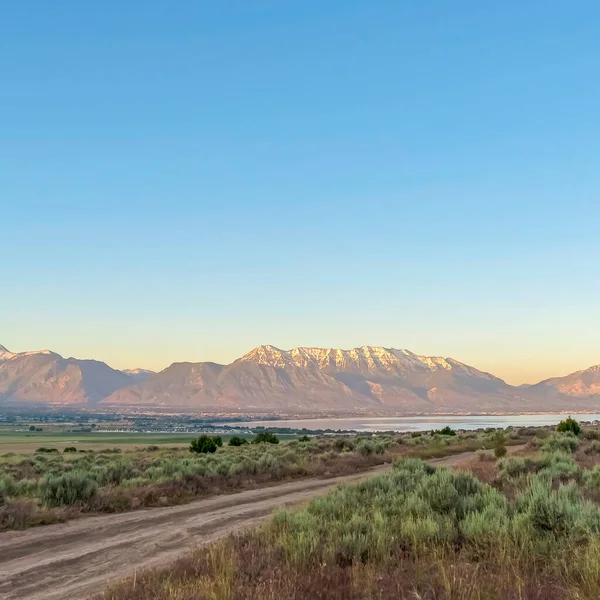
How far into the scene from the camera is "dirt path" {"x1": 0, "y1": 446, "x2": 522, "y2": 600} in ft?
34.2

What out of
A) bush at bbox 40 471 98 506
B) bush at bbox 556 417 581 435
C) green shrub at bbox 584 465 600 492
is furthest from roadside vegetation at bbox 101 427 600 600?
bush at bbox 556 417 581 435

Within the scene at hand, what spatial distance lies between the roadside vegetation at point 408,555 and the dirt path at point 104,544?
78.3 inches

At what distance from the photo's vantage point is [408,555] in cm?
946

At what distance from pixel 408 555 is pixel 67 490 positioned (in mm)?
13567

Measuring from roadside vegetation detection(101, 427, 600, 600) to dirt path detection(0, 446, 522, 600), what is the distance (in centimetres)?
199

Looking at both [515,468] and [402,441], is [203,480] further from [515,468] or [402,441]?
[402,441]

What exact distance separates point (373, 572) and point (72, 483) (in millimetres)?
14263

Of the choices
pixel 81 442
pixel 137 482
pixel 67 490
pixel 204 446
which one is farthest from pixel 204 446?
pixel 81 442

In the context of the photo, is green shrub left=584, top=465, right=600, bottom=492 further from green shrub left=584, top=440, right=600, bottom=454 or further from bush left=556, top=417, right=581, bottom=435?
bush left=556, top=417, right=581, bottom=435

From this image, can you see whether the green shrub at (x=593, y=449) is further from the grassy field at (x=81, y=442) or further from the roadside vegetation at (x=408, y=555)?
the grassy field at (x=81, y=442)

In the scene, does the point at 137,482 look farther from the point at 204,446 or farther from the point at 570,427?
the point at 570,427

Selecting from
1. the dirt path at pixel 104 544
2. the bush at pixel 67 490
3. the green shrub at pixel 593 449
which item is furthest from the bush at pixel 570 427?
the bush at pixel 67 490

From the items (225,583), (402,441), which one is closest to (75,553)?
(225,583)

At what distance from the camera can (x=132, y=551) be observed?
12820 mm
